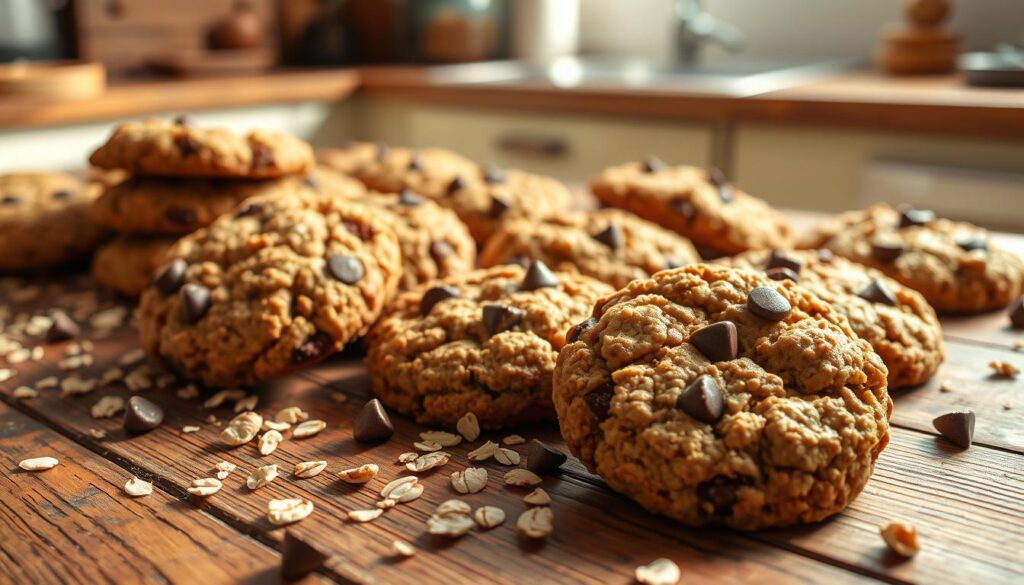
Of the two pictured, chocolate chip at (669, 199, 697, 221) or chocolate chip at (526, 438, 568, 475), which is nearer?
chocolate chip at (526, 438, 568, 475)

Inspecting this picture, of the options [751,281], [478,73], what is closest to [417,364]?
[751,281]

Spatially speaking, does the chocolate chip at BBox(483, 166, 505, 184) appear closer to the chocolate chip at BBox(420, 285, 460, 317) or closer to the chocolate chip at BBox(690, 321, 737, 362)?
the chocolate chip at BBox(420, 285, 460, 317)

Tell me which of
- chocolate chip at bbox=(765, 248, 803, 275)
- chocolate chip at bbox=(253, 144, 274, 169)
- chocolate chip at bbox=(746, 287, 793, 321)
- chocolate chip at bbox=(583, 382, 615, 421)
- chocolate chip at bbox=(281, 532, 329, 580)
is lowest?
chocolate chip at bbox=(281, 532, 329, 580)

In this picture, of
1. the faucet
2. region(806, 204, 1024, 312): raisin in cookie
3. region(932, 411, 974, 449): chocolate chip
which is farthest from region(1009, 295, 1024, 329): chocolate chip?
the faucet

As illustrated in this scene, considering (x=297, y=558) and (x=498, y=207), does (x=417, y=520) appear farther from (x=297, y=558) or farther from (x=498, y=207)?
(x=498, y=207)

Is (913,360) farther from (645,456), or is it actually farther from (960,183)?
Answer: (960,183)

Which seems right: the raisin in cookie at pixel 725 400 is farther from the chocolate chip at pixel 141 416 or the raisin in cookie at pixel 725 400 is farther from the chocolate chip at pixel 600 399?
the chocolate chip at pixel 141 416

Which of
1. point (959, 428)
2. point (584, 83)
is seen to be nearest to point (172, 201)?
Answer: point (959, 428)
